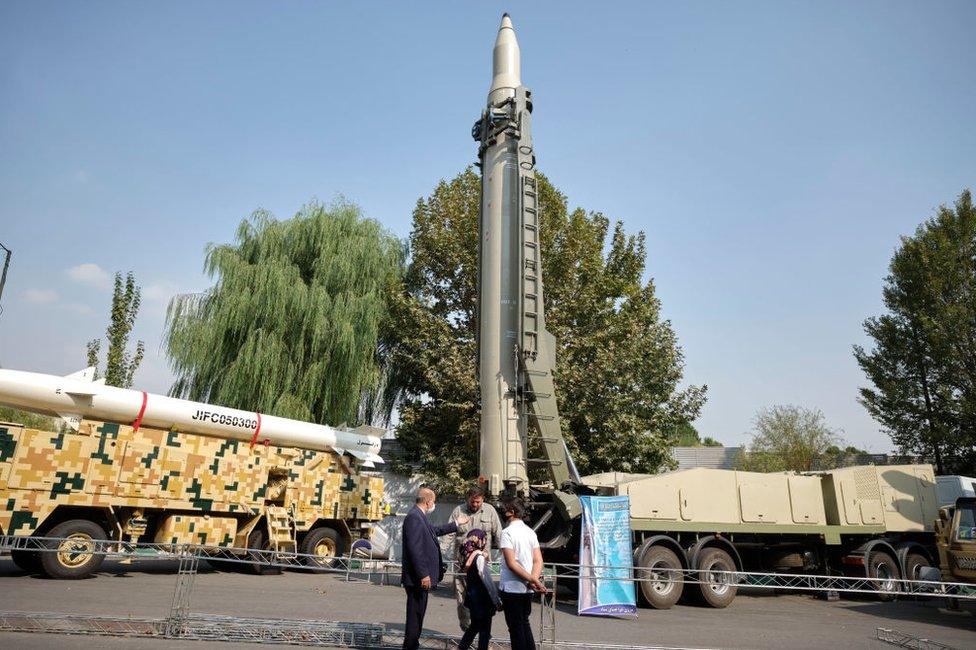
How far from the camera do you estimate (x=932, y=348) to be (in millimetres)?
21969

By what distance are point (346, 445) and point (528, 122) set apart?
325 inches

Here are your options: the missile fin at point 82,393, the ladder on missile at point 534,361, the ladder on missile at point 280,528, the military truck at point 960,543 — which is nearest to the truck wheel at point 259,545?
the ladder on missile at point 280,528

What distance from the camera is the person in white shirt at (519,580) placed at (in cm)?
503

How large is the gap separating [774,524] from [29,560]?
12175 mm

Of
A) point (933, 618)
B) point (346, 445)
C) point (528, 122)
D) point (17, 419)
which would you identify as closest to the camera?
→ point (933, 618)

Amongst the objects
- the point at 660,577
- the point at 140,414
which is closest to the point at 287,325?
the point at 140,414

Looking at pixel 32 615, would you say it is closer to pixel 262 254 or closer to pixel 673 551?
pixel 673 551

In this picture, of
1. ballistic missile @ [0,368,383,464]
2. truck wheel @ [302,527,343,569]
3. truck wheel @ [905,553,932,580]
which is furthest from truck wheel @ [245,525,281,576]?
truck wheel @ [905,553,932,580]

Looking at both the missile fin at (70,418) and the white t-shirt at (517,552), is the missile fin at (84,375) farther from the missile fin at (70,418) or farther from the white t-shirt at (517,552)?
the white t-shirt at (517,552)

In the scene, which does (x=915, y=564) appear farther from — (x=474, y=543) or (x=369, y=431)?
(x=369, y=431)

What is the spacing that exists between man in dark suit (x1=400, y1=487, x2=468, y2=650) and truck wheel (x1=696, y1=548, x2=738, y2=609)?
6.02m

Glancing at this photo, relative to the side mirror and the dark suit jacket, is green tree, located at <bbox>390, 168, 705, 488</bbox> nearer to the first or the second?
the side mirror

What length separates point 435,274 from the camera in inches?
744

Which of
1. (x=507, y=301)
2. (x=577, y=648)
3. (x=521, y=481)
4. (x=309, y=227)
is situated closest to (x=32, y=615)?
(x=577, y=648)
